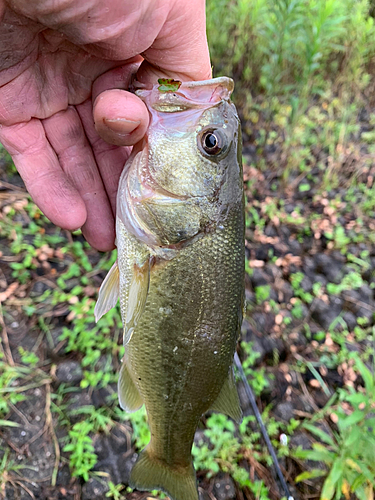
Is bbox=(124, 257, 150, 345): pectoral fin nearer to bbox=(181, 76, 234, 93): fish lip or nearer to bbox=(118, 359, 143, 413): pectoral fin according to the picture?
bbox=(118, 359, 143, 413): pectoral fin

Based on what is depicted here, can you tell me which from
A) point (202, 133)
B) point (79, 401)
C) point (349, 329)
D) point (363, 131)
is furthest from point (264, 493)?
point (363, 131)

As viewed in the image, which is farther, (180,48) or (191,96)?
(180,48)

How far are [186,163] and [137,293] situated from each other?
64cm

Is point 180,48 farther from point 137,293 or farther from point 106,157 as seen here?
point 137,293

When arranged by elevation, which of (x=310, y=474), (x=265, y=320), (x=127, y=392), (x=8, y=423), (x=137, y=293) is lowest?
(x=310, y=474)

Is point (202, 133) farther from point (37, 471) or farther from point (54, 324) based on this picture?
point (37, 471)

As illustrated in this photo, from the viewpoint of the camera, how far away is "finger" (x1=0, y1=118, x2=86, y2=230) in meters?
1.96

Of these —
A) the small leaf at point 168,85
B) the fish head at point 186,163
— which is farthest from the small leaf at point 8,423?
the small leaf at point 168,85

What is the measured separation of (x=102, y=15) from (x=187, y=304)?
4.26 feet

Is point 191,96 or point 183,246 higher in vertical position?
point 191,96

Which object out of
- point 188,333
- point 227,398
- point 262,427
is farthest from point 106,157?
point 262,427

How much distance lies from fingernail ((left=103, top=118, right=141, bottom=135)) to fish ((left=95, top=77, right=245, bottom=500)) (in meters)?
0.12

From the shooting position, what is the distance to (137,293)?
164 centimetres

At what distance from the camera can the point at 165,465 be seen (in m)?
1.88
